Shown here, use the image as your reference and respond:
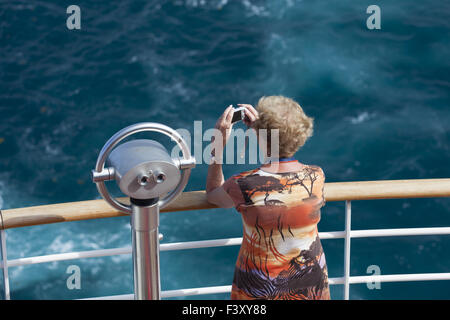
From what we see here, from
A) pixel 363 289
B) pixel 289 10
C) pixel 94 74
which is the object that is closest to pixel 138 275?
pixel 363 289

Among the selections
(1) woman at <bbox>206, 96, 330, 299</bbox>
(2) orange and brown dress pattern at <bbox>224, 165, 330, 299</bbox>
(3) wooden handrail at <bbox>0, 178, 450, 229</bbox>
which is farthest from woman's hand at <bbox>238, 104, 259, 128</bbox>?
(3) wooden handrail at <bbox>0, 178, 450, 229</bbox>

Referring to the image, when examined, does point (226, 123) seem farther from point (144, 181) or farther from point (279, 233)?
point (144, 181)

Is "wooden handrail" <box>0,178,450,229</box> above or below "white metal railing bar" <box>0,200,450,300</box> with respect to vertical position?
above

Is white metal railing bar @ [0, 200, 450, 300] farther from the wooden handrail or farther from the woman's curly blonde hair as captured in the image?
the woman's curly blonde hair

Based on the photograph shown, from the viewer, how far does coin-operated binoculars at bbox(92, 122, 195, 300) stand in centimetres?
123

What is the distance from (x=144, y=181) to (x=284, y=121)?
55 cm

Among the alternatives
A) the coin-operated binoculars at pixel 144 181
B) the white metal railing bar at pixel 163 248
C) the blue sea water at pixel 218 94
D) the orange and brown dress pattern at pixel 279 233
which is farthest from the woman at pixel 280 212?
the blue sea water at pixel 218 94

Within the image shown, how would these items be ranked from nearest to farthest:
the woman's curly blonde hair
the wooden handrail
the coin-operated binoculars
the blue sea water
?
the coin-operated binoculars
the woman's curly blonde hair
the wooden handrail
the blue sea water

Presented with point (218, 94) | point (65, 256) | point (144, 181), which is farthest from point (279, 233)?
point (218, 94)

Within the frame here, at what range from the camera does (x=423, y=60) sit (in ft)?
76.7

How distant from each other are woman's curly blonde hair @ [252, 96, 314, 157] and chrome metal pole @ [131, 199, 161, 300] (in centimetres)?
49

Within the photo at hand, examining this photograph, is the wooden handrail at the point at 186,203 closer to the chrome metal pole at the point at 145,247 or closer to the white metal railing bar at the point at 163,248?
the white metal railing bar at the point at 163,248

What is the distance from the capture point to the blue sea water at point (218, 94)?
18.8 m

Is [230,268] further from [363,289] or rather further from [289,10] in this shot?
[289,10]
